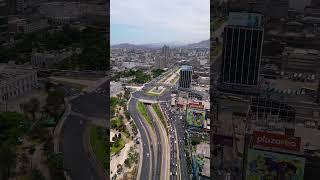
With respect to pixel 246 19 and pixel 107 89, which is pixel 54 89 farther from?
pixel 246 19

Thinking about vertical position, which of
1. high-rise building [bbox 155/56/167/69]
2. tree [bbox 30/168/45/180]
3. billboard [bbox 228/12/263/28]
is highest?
billboard [bbox 228/12/263/28]

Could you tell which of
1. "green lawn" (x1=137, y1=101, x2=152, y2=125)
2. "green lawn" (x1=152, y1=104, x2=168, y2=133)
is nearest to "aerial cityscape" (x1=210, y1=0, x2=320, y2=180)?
"green lawn" (x1=152, y1=104, x2=168, y2=133)

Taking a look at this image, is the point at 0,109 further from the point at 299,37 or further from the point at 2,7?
the point at 299,37

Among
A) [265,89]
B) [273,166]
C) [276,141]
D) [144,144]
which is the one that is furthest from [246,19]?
[144,144]

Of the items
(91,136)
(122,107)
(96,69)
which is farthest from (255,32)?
(122,107)

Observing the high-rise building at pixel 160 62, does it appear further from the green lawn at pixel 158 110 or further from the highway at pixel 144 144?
the green lawn at pixel 158 110

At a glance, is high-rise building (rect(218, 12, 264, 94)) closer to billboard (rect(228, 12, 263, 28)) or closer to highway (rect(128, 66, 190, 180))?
billboard (rect(228, 12, 263, 28))

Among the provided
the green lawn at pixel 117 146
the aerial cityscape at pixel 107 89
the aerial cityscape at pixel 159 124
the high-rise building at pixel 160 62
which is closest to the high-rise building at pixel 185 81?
the aerial cityscape at pixel 159 124
